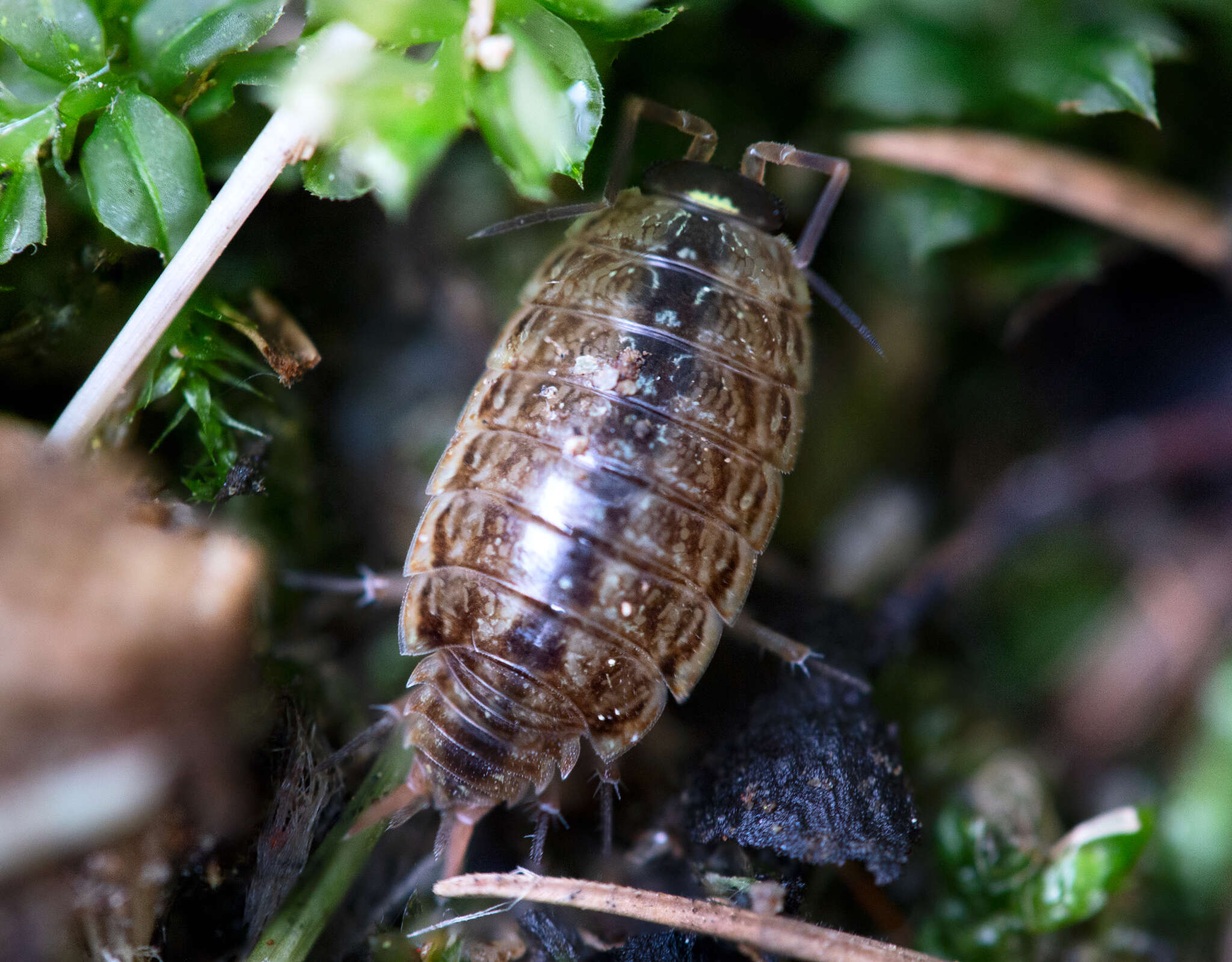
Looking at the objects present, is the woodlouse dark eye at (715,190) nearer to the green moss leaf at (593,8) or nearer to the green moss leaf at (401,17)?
the green moss leaf at (593,8)

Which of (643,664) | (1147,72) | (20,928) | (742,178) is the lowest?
(643,664)

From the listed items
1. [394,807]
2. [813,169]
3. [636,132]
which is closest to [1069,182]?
[813,169]

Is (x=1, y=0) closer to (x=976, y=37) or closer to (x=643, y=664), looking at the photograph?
(x=643, y=664)

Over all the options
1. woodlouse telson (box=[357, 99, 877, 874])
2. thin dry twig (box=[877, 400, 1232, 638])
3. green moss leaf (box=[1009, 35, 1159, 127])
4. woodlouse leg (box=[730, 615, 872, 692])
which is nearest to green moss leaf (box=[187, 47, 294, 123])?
woodlouse telson (box=[357, 99, 877, 874])

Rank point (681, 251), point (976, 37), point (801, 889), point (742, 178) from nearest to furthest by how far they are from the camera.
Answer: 1. point (801, 889)
2. point (681, 251)
3. point (742, 178)
4. point (976, 37)

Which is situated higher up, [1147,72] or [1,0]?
[1,0]

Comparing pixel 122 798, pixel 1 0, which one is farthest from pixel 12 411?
pixel 122 798
